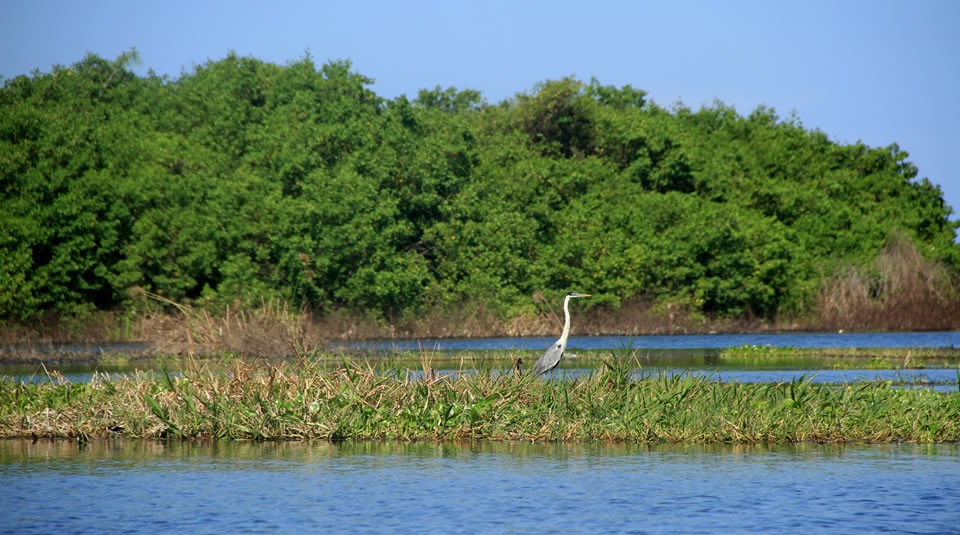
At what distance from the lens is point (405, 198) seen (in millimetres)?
57125

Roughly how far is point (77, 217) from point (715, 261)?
29.3 m

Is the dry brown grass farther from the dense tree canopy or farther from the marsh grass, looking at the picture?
the marsh grass

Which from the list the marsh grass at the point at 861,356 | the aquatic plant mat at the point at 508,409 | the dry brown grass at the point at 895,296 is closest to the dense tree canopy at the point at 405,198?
the dry brown grass at the point at 895,296

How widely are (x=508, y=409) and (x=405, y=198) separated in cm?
4033

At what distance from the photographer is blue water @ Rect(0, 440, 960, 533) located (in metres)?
12.0

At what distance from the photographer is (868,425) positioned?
55.8ft

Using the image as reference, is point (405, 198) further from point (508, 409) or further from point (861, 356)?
point (508, 409)

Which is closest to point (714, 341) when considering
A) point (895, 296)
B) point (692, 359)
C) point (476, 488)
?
point (895, 296)

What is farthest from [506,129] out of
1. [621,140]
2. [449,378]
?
[449,378]

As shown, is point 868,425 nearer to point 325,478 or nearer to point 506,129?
point 325,478

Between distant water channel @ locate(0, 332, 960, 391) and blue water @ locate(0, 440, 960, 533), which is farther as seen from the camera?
distant water channel @ locate(0, 332, 960, 391)

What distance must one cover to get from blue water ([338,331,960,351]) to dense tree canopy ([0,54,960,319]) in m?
5.04

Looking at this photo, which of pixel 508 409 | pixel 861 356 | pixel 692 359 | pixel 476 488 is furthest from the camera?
pixel 692 359

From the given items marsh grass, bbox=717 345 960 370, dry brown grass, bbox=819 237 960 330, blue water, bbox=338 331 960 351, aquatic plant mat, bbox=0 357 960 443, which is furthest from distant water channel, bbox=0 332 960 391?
dry brown grass, bbox=819 237 960 330
